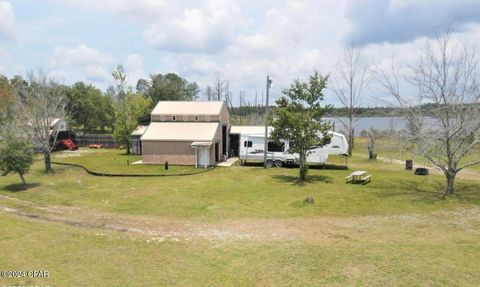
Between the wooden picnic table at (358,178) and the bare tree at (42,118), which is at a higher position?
the bare tree at (42,118)

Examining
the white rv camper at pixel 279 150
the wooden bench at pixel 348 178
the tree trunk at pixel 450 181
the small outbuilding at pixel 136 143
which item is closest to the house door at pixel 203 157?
the white rv camper at pixel 279 150

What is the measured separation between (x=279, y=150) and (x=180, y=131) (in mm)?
9775

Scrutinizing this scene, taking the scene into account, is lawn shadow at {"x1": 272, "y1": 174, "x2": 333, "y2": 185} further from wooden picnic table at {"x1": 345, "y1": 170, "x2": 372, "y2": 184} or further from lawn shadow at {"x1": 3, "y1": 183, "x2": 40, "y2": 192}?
lawn shadow at {"x1": 3, "y1": 183, "x2": 40, "y2": 192}

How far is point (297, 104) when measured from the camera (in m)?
24.2

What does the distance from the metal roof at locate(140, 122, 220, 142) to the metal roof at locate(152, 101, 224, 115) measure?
124 cm

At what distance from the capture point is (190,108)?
35750 millimetres

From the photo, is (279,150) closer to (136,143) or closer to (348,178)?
(348,178)

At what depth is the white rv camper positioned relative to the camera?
29047 mm

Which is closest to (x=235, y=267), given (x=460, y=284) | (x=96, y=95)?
(x=460, y=284)

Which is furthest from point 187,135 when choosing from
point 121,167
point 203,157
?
point 121,167

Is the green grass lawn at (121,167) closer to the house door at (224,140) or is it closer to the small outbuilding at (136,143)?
the small outbuilding at (136,143)

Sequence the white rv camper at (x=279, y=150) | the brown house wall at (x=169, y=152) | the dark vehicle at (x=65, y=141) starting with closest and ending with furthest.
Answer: the white rv camper at (x=279, y=150), the brown house wall at (x=169, y=152), the dark vehicle at (x=65, y=141)

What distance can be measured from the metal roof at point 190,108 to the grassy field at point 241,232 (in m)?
12.3

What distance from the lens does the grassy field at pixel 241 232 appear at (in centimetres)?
939
